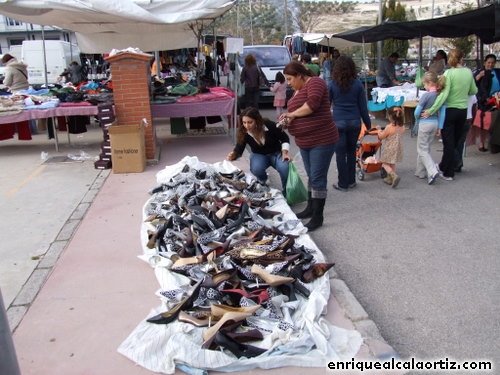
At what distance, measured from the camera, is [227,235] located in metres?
4.39

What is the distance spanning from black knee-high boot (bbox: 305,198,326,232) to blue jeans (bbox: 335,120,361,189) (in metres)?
1.39

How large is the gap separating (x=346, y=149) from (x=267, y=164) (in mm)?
1150

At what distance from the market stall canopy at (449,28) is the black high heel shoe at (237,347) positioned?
6493mm

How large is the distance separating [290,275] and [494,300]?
151cm

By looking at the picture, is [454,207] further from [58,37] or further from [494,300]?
[58,37]

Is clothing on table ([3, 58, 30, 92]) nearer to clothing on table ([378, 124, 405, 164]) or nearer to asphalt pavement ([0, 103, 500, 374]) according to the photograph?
asphalt pavement ([0, 103, 500, 374])

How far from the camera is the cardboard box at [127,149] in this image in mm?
7148

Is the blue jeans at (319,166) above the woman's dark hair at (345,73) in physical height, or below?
below

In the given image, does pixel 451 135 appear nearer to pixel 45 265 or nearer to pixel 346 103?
pixel 346 103

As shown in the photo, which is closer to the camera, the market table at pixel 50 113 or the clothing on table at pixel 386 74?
the market table at pixel 50 113

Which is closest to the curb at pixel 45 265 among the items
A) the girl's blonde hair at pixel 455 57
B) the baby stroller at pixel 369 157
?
the baby stroller at pixel 369 157

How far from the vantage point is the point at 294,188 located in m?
5.78

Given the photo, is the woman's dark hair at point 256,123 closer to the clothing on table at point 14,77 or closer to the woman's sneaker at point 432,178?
the woman's sneaker at point 432,178

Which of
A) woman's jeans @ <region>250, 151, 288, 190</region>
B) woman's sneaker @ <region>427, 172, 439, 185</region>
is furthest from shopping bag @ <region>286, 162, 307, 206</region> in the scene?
woman's sneaker @ <region>427, 172, 439, 185</region>
